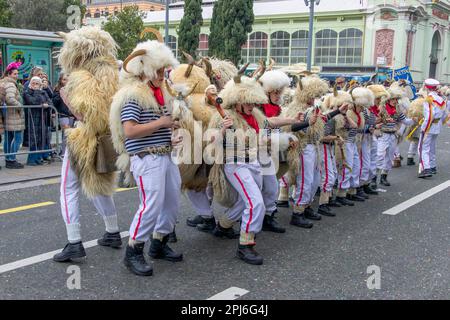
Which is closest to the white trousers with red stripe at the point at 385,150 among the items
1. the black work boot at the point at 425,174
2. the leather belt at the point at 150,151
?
the black work boot at the point at 425,174

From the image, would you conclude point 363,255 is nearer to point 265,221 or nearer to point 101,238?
point 265,221

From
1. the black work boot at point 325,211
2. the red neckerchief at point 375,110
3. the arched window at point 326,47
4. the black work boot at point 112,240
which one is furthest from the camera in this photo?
the arched window at point 326,47

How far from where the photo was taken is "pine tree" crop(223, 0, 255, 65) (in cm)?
3581

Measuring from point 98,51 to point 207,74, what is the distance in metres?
1.20

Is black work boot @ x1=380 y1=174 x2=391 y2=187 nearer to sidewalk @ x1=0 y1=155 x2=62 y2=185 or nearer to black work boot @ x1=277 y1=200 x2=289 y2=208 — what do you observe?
black work boot @ x1=277 y1=200 x2=289 y2=208

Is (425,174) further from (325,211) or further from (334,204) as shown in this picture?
(325,211)

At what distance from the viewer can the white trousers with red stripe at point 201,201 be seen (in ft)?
17.5

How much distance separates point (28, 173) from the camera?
28.1 feet

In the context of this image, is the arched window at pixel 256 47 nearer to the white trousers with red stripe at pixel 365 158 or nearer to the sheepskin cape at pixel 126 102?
the white trousers with red stripe at pixel 365 158

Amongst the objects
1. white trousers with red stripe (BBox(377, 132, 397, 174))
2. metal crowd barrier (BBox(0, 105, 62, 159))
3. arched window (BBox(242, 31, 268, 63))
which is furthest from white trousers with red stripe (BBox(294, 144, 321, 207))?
arched window (BBox(242, 31, 268, 63))

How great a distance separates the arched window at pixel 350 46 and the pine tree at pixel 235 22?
35.9 feet

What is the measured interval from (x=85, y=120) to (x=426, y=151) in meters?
7.15

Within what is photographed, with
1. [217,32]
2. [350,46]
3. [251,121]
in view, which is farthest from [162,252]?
[350,46]
